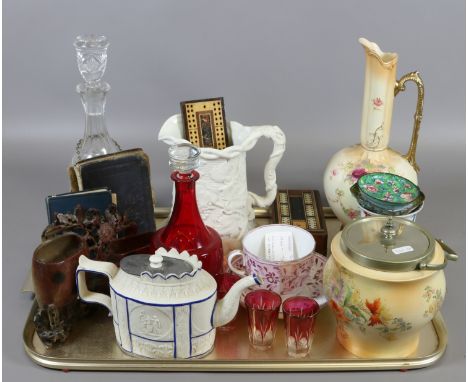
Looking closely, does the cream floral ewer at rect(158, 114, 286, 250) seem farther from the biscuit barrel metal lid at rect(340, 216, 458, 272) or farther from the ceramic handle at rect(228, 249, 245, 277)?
the biscuit barrel metal lid at rect(340, 216, 458, 272)

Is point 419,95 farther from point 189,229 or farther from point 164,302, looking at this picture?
point 164,302

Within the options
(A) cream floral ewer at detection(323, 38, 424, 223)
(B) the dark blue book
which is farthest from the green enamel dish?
(B) the dark blue book

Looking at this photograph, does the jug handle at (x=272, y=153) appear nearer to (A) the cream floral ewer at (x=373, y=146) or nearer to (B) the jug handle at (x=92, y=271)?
(A) the cream floral ewer at (x=373, y=146)

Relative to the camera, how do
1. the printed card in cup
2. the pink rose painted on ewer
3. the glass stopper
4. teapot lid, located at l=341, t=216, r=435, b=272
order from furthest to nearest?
the pink rose painted on ewer < the printed card in cup < the glass stopper < teapot lid, located at l=341, t=216, r=435, b=272

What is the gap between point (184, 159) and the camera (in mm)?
1303

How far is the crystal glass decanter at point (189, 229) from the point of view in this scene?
Answer: 132 cm

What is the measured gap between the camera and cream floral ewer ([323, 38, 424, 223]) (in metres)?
1.50

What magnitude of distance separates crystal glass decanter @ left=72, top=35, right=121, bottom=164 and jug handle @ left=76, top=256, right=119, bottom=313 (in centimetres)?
34

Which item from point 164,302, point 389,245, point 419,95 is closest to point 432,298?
point 389,245

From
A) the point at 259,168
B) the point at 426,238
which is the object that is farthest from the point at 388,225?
the point at 259,168

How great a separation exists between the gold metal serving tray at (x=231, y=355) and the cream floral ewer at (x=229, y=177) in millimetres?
195

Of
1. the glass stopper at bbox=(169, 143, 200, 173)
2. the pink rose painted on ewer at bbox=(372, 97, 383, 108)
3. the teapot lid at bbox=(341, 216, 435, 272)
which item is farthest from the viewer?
the pink rose painted on ewer at bbox=(372, 97, 383, 108)

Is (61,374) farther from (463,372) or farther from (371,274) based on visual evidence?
(463,372)

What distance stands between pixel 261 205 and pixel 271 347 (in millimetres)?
327
